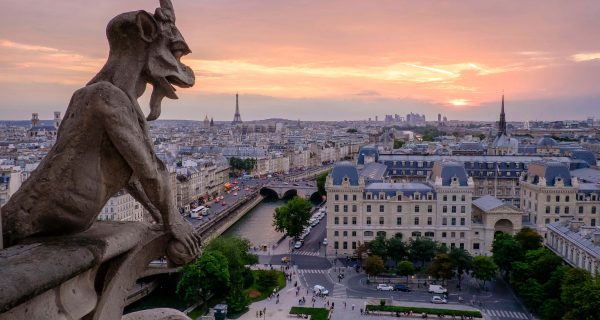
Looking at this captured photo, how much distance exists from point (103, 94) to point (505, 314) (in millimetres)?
30976

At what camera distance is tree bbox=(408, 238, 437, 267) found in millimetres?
38469

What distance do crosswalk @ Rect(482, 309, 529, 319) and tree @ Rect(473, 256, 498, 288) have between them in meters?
3.84

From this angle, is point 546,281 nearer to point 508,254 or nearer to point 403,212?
point 508,254

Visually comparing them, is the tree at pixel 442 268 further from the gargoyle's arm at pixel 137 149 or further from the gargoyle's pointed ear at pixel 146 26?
the gargoyle's pointed ear at pixel 146 26

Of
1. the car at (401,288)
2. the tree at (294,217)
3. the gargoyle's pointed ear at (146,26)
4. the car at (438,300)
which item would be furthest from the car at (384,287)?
the gargoyle's pointed ear at (146,26)

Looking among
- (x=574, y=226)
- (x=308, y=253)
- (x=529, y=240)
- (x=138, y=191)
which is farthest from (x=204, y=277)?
(x=138, y=191)

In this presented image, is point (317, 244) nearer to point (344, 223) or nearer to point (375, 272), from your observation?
point (344, 223)

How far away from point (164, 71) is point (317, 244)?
4304cm

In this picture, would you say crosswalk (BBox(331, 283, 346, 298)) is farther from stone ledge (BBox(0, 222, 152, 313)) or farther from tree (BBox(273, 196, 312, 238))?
stone ledge (BBox(0, 222, 152, 313))

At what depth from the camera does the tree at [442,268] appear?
115ft

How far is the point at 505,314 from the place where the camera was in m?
30.7

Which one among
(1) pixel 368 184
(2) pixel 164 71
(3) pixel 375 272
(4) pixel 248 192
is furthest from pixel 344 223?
(2) pixel 164 71

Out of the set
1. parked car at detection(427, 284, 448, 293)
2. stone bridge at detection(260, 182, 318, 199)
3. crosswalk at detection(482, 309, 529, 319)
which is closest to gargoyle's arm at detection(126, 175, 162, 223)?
crosswalk at detection(482, 309, 529, 319)

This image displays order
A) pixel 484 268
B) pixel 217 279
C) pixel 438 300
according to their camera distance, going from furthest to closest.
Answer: pixel 484 268 < pixel 438 300 < pixel 217 279
